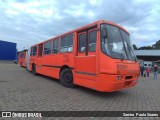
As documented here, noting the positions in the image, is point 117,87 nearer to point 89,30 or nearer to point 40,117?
point 89,30

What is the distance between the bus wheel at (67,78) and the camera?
933 cm

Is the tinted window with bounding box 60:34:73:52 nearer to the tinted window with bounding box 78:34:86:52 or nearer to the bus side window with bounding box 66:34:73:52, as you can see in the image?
the bus side window with bounding box 66:34:73:52

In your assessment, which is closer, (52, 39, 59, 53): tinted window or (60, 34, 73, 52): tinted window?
(60, 34, 73, 52): tinted window

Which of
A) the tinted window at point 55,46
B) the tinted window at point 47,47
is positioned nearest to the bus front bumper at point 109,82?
the tinted window at point 55,46

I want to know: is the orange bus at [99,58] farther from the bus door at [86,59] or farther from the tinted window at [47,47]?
the tinted window at [47,47]

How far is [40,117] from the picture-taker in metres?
4.78

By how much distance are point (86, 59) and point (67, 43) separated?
2.35 m

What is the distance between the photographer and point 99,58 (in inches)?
274

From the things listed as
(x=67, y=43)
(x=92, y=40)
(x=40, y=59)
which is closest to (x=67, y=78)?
(x=67, y=43)

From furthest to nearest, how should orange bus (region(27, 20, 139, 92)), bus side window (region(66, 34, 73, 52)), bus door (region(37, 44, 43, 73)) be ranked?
bus door (region(37, 44, 43, 73)) < bus side window (region(66, 34, 73, 52)) < orange bus (region(27, 20, 139, 92))

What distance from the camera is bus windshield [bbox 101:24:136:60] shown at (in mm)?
7098

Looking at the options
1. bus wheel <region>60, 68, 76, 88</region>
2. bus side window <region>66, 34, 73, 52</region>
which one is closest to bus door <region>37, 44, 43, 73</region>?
bus wheel <region>60, 68, 76, 88</region>

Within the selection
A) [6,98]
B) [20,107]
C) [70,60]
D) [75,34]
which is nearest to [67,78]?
[70,60]

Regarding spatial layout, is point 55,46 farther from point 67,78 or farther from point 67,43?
point 67,78
